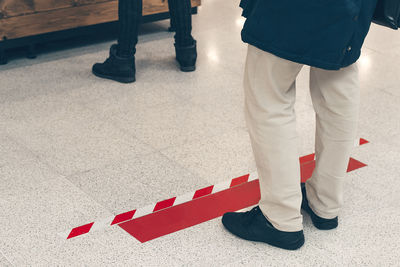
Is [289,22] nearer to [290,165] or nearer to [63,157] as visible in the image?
[290,165]

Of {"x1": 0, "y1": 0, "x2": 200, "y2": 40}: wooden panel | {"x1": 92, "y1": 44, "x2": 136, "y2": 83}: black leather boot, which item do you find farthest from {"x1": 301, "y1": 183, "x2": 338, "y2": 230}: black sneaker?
{"x1": 0, "y1": 0, "x2": 200, "y2": 40}: wooden panel

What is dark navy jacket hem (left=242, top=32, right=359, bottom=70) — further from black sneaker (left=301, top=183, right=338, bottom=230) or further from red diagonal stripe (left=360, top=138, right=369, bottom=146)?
red diagonal stripe (left=360, top=138, right=369, bottom=146)

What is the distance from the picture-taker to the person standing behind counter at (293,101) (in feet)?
5.99

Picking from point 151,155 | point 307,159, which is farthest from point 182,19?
point 307,159

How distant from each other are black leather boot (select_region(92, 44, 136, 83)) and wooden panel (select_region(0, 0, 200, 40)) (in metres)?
0.58

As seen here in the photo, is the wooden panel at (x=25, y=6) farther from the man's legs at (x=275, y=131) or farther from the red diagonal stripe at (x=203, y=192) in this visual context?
the man's legs at (x=275, y=131)

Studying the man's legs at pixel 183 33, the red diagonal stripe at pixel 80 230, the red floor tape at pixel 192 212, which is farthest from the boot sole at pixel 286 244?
the man's legs at pixel 183 33

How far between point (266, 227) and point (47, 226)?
810 millimetres

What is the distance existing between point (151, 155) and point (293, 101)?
39.1 inches

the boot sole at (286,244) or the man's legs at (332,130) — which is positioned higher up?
the man's legs at (332,130)

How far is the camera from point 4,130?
3055 mm

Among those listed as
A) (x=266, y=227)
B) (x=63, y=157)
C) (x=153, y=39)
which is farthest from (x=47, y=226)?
(x=153, y=39)

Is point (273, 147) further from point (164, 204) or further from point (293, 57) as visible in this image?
point (164, 204)

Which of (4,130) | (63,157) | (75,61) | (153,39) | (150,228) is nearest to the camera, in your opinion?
(150,228)
